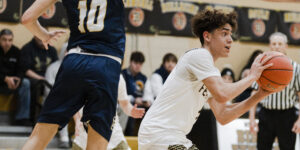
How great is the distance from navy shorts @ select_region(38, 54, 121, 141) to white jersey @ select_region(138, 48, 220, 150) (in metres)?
0.53

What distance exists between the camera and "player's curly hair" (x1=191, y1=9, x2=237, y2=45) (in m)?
3.73

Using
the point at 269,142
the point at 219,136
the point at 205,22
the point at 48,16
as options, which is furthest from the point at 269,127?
the point at 48,16

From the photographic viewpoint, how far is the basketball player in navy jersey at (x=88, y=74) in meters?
3.04

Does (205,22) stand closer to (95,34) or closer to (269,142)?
(95,34)

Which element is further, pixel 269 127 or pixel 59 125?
pixel 269 127

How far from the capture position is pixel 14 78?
841 cm

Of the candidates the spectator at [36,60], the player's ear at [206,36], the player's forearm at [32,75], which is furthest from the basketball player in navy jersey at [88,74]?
the player's forearm at [32,75]

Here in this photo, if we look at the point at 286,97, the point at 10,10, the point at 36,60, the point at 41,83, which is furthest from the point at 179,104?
the point at 10,10

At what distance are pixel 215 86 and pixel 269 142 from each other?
4.16m

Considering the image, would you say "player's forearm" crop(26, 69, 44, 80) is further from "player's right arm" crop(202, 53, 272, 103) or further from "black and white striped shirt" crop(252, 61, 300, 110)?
"player's right arm" crop(202, 53, 272, 103)

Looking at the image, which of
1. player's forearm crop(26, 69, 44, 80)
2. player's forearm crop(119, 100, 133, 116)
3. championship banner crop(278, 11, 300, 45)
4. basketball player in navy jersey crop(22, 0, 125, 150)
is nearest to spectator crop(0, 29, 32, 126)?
player's forearm crop(26, 69, 44, 80)

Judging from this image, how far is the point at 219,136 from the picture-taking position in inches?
327

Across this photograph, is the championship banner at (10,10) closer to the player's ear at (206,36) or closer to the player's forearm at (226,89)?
the player's ear at (206,36)

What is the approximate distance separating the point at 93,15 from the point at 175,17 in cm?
797
